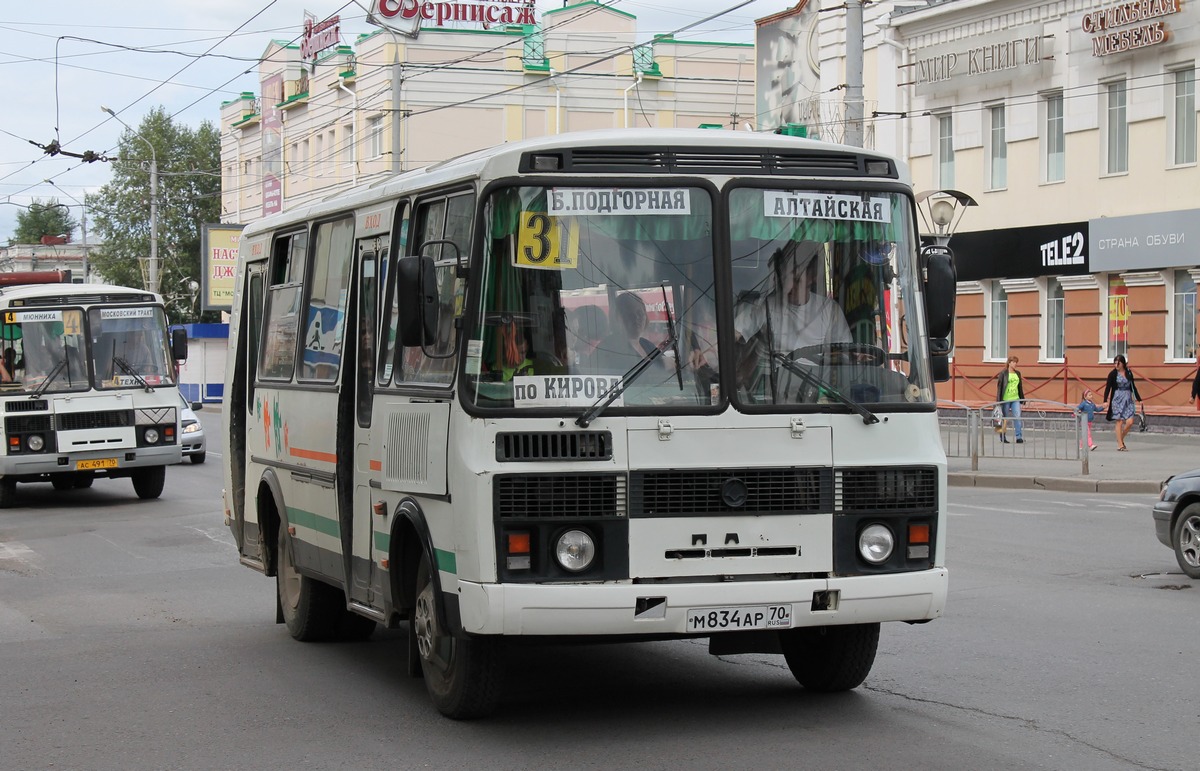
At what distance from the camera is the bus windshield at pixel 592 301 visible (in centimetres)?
729

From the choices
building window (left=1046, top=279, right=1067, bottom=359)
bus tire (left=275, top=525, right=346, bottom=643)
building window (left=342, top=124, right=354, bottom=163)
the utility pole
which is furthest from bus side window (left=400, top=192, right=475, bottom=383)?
building window (left=342, top=124, right=354, bottom=163)

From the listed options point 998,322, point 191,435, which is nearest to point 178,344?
point 191,435

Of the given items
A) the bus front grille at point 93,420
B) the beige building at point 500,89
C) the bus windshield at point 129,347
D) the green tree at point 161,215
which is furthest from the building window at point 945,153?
the green tree at point 161,215

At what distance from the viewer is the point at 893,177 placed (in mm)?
7930

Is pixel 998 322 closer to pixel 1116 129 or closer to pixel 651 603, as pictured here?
pixel 1116 129

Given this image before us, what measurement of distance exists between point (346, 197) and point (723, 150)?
115 inches

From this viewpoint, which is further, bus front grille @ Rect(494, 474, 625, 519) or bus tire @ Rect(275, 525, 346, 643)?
bus tire @ Rect(275, 525, 346, 643)

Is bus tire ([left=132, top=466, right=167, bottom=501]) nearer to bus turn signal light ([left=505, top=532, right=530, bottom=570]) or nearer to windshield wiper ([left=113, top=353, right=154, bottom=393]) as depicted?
windshield wiper ([left=113, top=353, right=154, bottom=393])

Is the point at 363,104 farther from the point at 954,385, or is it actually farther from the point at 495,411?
the point at 495,411

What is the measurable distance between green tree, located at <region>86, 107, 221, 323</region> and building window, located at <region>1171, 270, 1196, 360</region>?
233 ft

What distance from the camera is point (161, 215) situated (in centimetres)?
9581

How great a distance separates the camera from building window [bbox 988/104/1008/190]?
35.9 meters

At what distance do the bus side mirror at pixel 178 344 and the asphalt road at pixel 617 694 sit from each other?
341 inches

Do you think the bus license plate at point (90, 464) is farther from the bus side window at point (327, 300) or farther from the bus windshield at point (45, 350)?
the bus side window at point (327, 300)
